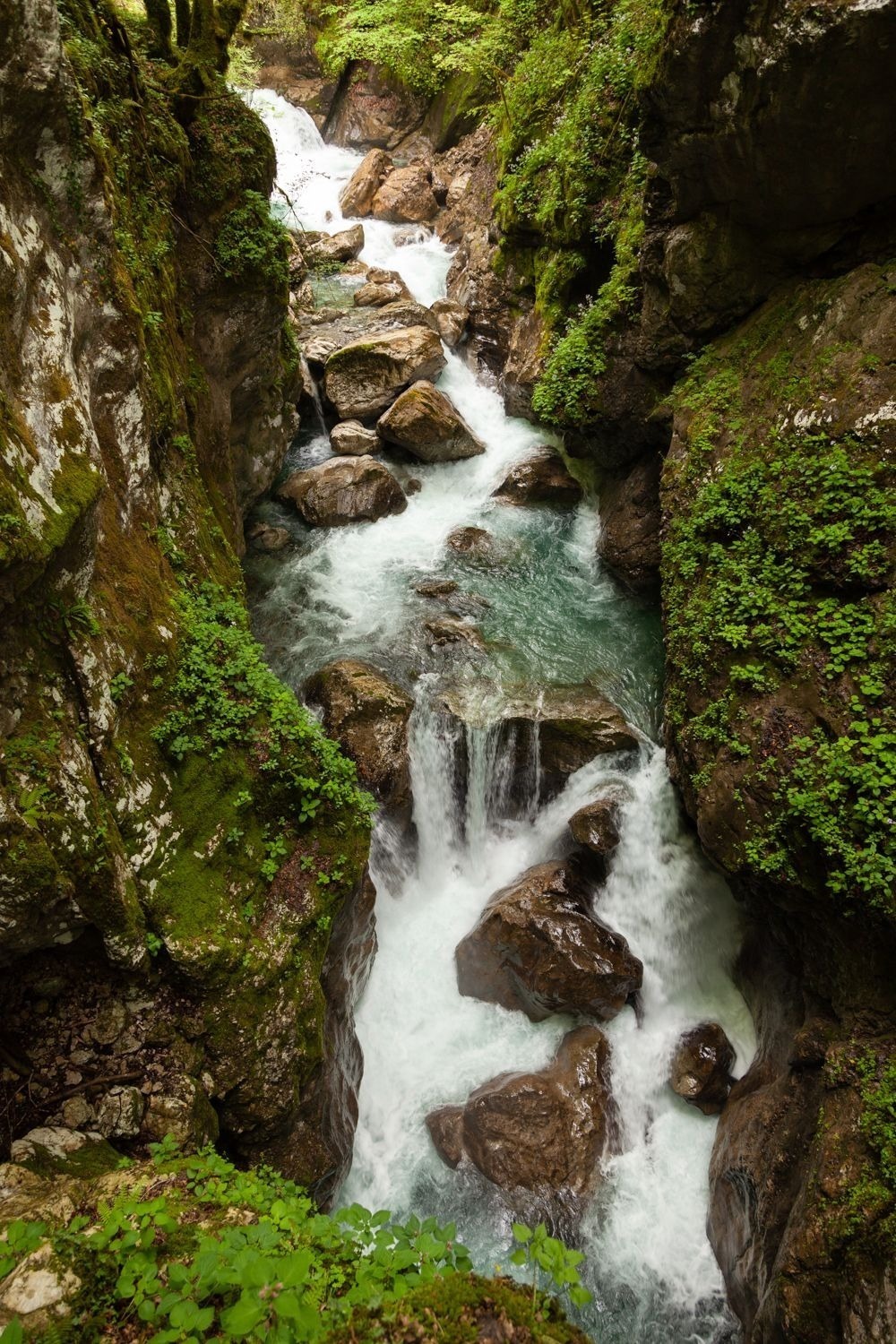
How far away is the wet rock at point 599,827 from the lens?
26.2 feet

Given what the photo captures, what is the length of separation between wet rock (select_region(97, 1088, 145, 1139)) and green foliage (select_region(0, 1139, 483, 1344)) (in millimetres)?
855

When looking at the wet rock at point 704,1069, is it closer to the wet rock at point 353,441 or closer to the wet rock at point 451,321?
the wet rock at point 353,441

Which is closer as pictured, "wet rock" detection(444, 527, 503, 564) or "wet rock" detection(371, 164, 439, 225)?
"wet rock" detection(444, 527, 503, 564)

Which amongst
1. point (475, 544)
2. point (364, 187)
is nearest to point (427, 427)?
point (475, 544)

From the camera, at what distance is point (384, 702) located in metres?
8.51

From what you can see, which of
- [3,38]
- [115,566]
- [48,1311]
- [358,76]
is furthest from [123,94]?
[358,76]

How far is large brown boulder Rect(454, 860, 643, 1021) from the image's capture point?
23.7ft

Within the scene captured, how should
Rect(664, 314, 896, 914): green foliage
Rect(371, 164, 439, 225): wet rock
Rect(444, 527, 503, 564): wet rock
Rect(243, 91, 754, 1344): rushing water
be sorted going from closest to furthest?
Rect(664, 314, 896, 914): green foliage < Rect(243, 91, 754, 1344): rushing water < Rect(444, 527, 503, 564): wet rock < Rect(371, 164, 439, 225): wet rock

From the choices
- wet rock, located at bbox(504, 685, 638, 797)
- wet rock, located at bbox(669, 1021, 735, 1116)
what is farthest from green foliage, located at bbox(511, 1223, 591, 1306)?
wet rock, located at bbox(504, 685, 638, 797)

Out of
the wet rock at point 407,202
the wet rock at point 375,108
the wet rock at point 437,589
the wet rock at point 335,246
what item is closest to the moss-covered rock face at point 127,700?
the wet rock at point 437,589

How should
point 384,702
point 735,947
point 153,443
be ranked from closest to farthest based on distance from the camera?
point 153,443 < point 735,947 < point 384,702

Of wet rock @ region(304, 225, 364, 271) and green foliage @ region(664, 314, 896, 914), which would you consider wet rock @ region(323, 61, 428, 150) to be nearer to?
wet rock @ region(304, 225, 364, 271)

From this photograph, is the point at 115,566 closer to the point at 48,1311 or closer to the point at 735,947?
the point at 48,1311

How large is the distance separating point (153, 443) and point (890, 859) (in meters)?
6.97
